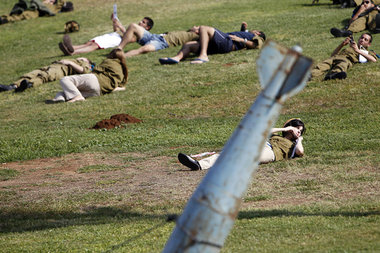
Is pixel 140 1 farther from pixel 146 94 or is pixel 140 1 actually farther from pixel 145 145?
pixel 145 145

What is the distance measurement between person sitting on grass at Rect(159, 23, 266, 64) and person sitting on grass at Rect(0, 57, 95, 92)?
2.23 meters

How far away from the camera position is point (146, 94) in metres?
13.8

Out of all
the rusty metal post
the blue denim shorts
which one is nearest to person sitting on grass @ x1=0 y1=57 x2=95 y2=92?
the blue denim shorts

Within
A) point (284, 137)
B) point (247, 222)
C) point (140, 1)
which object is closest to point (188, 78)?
point (284, 137)

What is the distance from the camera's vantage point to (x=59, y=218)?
658cm

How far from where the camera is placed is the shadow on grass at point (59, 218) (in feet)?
20.5

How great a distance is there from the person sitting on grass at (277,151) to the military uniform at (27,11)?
1905 cm

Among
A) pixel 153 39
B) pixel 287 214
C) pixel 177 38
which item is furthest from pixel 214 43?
pixel 287 214

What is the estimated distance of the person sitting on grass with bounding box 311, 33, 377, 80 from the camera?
13.1m

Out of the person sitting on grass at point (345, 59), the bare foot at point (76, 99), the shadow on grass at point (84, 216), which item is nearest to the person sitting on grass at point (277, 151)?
the shadow on grass at point (84, 216)

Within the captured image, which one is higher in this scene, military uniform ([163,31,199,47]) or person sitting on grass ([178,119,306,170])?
person sitting on grass ([178,119,306,170])

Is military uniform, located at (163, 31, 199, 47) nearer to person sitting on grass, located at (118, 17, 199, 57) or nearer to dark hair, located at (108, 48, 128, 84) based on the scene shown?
person sitting on grass, located at (118, 17, 199, 57)

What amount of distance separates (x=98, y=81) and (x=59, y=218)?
7.65m

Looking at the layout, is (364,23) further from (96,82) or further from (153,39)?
(96,82)
